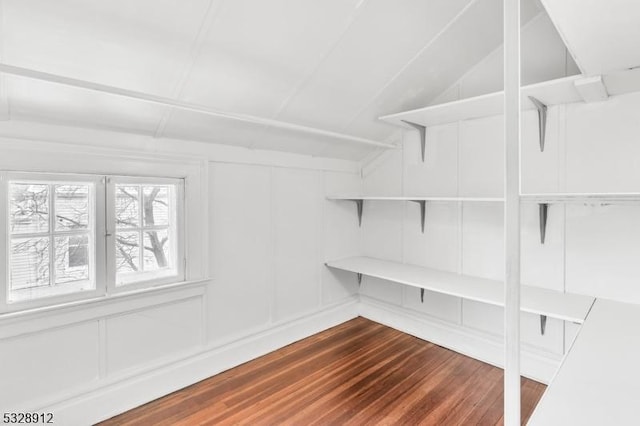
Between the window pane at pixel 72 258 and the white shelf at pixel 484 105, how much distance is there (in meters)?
2.19

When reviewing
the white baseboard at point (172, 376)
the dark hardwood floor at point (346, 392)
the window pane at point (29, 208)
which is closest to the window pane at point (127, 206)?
the window pane at point (29, 208)

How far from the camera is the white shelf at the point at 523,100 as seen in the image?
1680 mm

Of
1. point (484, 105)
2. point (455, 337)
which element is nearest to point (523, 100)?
point (484, 105)

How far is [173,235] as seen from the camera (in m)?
2.21

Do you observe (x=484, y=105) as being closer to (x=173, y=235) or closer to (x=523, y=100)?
(x=523, y=100)

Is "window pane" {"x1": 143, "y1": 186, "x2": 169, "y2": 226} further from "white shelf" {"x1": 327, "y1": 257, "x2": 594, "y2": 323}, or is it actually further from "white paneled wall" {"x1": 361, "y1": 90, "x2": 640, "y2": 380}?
"white paneled wall" {"x1": 361, "y1": 90, "x2": 640, "y2": 380}

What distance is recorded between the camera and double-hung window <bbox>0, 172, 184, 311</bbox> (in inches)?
65.4

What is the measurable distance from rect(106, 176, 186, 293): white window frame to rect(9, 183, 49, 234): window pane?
0.94 ft

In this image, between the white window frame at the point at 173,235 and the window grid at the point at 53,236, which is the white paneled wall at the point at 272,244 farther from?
the window grid at the point at 53,236

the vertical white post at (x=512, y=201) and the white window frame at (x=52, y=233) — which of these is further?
the white window frame at (x=52, y=233)

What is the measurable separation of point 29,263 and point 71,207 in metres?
0.34

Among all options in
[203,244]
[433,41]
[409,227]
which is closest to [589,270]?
[409,227]

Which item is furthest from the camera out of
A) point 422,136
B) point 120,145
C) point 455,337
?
point 422,136

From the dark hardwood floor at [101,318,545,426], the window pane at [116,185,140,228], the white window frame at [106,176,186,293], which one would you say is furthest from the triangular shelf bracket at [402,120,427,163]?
the window pane at [116,185,140,228]
